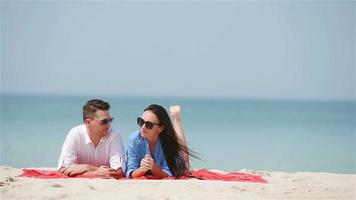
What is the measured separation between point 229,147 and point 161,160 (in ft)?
24.6

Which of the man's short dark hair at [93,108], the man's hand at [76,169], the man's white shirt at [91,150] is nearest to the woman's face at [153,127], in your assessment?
the man's white shirt at [91,150]

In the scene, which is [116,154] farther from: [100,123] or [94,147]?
[100,123]

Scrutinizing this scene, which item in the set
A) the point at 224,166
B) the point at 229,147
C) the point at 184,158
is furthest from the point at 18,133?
the point at 184,158

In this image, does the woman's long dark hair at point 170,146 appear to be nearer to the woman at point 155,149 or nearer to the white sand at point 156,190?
the woman at point 155,149

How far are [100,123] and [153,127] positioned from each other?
54cm

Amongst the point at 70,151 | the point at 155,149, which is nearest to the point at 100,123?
the point at 70,151

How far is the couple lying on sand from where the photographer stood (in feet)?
25.4

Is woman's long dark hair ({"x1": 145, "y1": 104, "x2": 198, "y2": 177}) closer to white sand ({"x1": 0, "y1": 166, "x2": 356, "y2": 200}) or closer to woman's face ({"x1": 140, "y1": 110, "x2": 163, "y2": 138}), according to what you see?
woman's face ({"x1": 140, "y1": 110, "x2": 163, "y2": 138})

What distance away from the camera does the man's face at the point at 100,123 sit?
7711 mm

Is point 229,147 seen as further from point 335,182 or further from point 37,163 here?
point 335,182

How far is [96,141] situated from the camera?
7871 mm

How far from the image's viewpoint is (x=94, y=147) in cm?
789

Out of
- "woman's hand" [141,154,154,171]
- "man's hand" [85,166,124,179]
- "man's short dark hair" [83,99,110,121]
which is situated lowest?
"man's hand" [85,166,124,179]

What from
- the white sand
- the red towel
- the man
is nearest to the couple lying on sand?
the man
